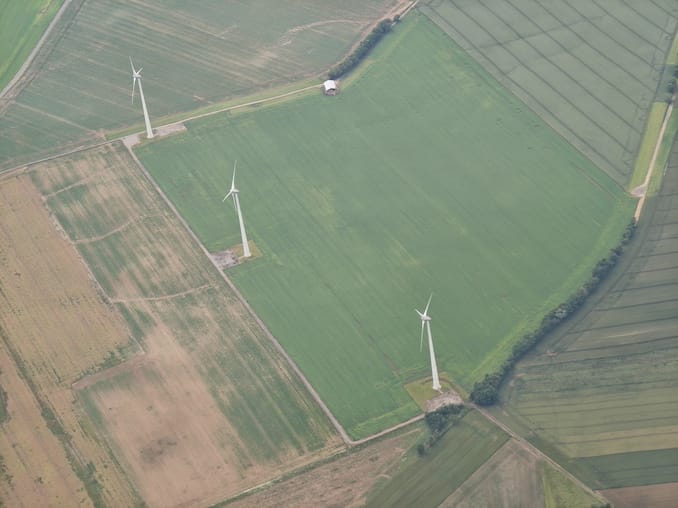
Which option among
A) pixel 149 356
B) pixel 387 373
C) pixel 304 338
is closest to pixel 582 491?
pixel 387 373

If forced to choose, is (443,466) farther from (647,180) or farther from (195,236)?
(647,180)

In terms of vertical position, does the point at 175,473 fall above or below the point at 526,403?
above

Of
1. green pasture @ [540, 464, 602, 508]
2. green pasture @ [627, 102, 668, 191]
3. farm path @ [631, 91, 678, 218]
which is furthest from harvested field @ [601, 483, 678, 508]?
green pasture @ [627, 102, 668, 191]

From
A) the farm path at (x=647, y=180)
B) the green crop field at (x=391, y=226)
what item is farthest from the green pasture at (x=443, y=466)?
the farm path at (x=647, y=180)

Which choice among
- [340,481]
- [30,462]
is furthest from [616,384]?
[30,462]

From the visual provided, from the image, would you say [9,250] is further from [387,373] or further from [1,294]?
[387,373]

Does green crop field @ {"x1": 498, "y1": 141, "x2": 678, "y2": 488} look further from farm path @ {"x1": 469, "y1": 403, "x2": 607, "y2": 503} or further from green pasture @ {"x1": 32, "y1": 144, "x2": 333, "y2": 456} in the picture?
green pasture @ {"x1": 32, "y1": 144, "x2": 333, "y2": 456}

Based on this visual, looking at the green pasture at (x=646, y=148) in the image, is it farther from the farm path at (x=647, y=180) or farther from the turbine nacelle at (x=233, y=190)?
the turbine nacelle at (x=233, y=190)
